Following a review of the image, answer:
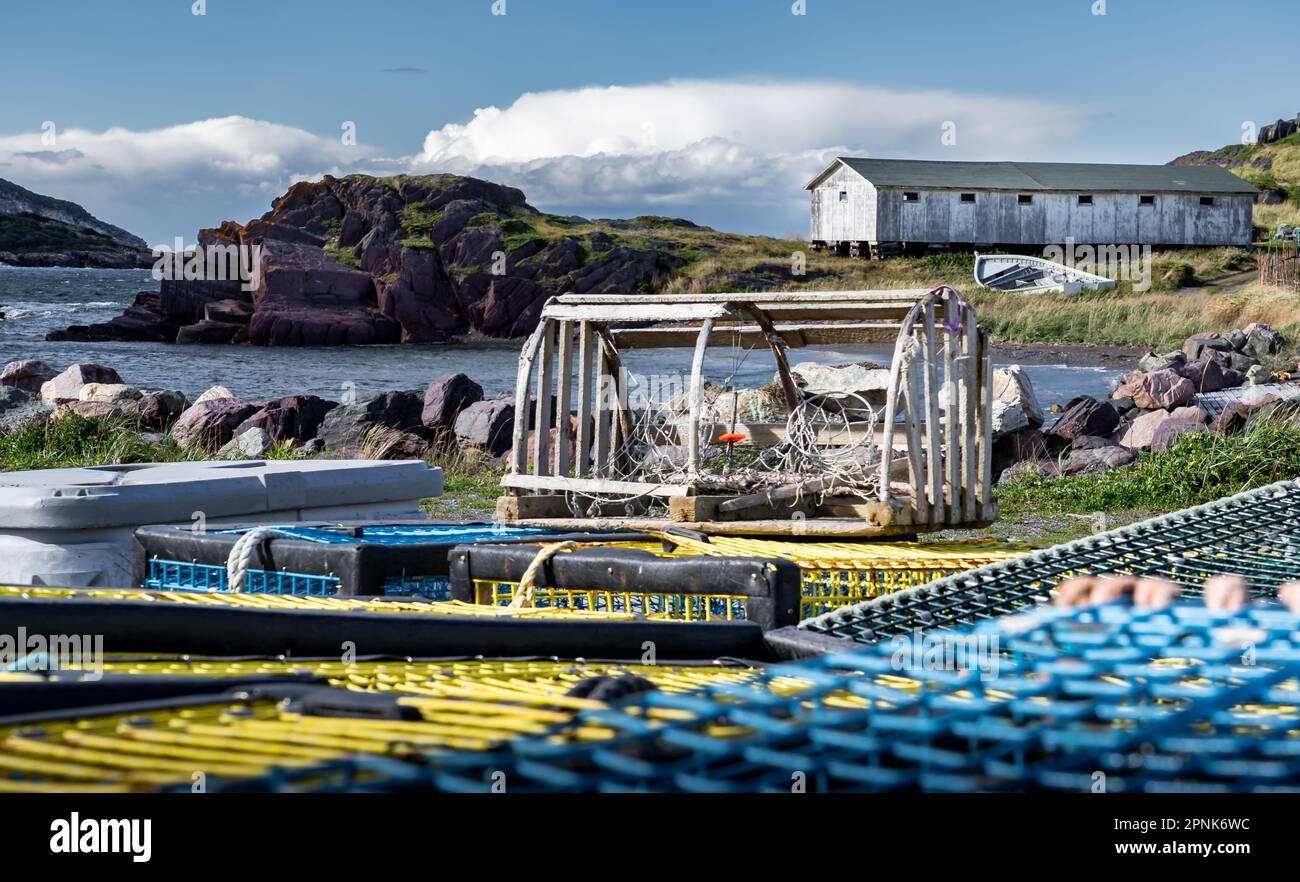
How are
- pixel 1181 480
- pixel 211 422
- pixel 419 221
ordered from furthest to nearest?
1. pixel 419 221
2. pixel 211 422
3. pixel 1181 480

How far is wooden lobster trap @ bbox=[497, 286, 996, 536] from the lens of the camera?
634 centimetres

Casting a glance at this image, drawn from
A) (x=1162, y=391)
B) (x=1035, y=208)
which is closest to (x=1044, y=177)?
(x=1035, y=208)

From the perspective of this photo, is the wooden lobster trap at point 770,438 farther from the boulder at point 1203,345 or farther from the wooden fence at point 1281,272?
the wooden fence at point 1281,272

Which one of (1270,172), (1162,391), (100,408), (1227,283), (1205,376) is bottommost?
(100,408)

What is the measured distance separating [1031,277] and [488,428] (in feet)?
120

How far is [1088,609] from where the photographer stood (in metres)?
3.11

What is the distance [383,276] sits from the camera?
63.3 m

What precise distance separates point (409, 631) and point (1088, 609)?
161cm

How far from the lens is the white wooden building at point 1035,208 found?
55531mm

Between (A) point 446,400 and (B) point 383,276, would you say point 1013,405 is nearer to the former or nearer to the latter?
(A) point 446,400

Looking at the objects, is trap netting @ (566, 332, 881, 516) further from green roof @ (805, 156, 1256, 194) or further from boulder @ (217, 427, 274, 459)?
green roof @ (805, 156, 1256, 194)

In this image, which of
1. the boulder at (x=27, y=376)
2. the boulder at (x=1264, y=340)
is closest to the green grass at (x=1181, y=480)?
the boulder at (x=1264, y=340)

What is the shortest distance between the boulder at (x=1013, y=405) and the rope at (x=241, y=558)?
1045 cm
